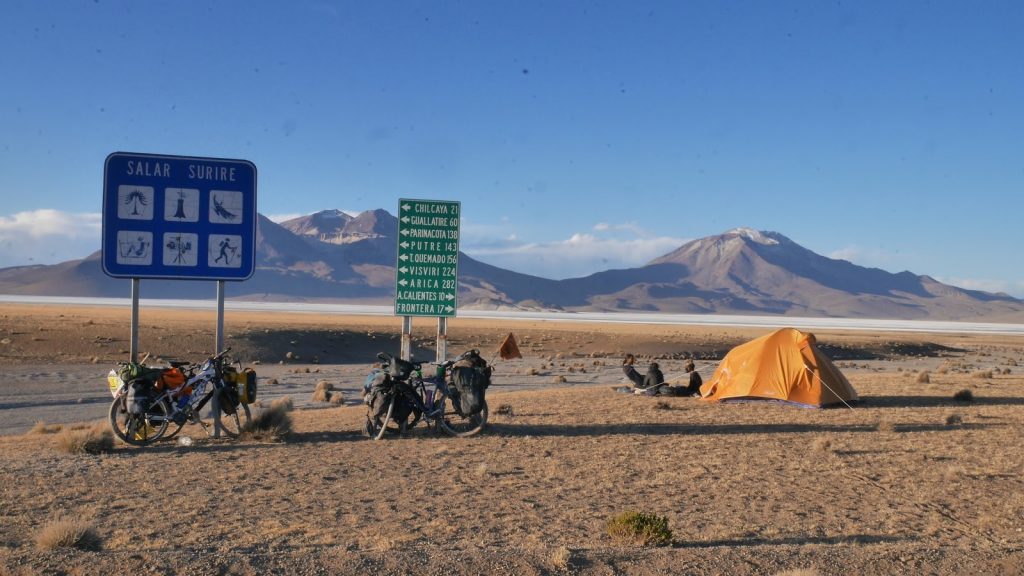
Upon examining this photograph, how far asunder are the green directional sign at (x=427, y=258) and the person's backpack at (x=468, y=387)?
2693 mm

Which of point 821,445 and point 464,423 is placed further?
point 464,423

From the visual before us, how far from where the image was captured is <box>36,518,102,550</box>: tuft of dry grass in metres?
6.44

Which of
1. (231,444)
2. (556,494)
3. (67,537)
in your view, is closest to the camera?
(67,537)

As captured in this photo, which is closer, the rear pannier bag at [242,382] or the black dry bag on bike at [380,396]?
the rear pannier bag at [242,382]

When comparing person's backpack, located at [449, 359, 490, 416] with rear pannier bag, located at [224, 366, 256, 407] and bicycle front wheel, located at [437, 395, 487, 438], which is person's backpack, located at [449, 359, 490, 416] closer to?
bicycle front wheel, located at [437, 395, 487, 438]

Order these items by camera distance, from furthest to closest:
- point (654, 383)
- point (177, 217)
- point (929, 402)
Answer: point (654, 383) < point (929, 402) < point (177, 217)

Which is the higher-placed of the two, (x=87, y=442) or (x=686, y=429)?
(x=87, y=442)

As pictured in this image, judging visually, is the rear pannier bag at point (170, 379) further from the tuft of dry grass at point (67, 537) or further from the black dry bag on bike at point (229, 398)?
the tuft of dry grass at point (67, 537)

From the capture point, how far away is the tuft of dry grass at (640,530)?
281 inches

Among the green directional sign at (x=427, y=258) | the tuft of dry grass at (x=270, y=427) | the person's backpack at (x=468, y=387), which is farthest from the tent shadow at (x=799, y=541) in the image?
the green directional sign at (x=427, y=258)

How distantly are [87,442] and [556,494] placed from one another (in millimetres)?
6373

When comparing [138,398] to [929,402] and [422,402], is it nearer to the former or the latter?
[422,402]

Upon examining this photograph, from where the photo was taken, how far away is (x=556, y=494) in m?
9.48

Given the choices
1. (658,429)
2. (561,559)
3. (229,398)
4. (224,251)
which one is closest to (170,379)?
(229,398)
